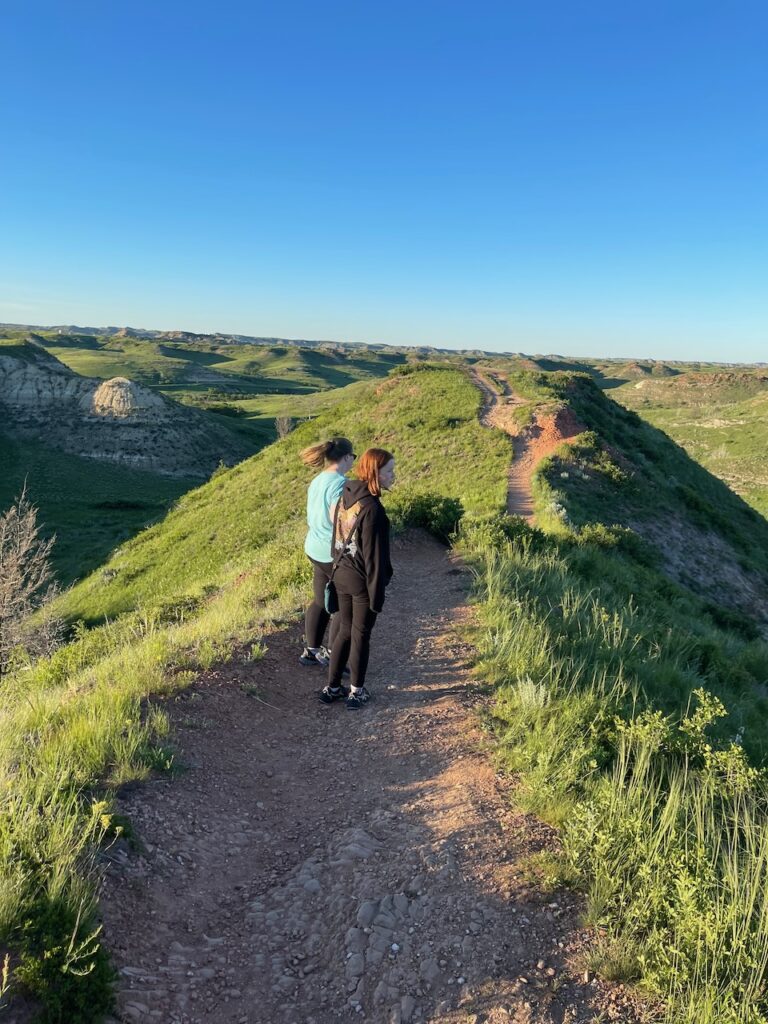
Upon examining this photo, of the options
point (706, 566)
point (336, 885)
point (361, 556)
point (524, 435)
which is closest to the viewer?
point (336, 885)

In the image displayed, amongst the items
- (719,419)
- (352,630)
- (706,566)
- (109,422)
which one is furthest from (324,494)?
(719,419)

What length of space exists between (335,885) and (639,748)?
224 centimetres

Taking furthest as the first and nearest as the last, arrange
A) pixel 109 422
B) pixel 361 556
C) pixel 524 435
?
pixel 109 422 < pixel 524 435 < pixel 361 556

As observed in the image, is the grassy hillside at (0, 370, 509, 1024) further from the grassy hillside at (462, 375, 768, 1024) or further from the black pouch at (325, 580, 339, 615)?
the grassy hillside at (462, 375, 768, 1024)

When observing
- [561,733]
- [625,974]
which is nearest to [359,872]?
[625,974]

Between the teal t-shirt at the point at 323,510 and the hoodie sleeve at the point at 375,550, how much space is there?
56 centimetres

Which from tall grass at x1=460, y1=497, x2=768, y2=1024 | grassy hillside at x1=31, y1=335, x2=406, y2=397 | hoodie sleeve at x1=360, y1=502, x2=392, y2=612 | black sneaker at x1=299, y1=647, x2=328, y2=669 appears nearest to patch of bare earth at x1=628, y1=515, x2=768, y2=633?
tall grass at x1=460, y1=497, x2=768, y2=1024

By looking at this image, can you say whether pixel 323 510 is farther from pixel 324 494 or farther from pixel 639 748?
pixel 639 748

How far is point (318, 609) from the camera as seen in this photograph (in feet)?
20.1

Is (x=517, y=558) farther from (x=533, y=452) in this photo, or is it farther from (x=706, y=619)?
(x=533, y=452)

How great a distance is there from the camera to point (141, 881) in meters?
3.19

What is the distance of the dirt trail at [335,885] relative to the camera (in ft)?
8.89

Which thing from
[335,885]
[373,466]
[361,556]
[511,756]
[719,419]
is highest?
[719,419]

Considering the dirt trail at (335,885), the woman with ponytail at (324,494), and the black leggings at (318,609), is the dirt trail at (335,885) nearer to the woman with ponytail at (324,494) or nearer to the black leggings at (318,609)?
the black leggings at (318,609)
